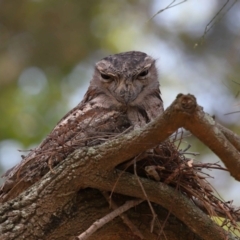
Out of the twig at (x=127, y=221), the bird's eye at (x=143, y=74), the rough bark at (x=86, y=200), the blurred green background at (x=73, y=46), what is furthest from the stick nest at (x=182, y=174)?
the blurred green background at (x=73, y=46)

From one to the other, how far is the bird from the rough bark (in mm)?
171

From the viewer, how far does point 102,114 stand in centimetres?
467

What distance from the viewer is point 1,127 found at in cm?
849

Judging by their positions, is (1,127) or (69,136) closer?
(69,136)

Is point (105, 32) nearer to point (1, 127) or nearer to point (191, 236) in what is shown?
point (1, 127)

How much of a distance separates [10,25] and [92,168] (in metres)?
6.13

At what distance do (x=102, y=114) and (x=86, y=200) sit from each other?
0.81m

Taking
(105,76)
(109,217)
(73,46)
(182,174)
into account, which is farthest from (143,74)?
(73,46)

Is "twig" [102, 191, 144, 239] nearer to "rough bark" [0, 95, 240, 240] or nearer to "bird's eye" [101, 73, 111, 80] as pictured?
"rough bark" [0, 95, 240, 240]

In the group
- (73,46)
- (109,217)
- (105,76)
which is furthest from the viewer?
(73,46)

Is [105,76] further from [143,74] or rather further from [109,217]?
[109,217]

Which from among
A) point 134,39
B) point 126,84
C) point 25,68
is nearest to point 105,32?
point 134,39

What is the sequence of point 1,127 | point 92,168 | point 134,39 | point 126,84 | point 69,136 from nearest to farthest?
1. point 92,168
2. point 69,136
3. point 126,84
4. point 1,127
5. point 134,39

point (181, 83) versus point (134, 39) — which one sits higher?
point (134, 39)
